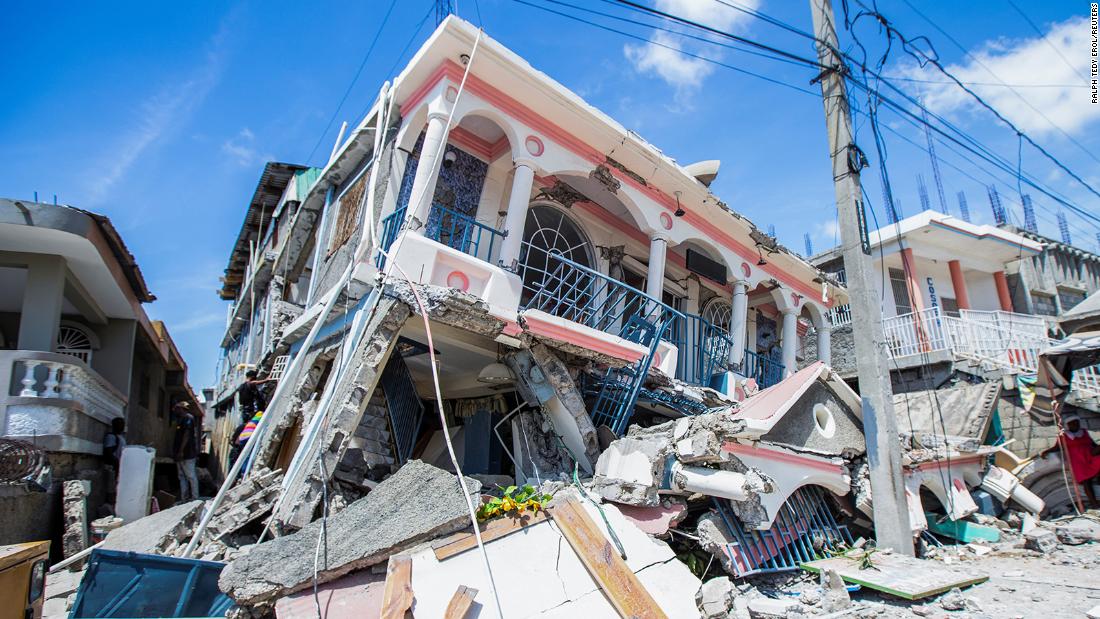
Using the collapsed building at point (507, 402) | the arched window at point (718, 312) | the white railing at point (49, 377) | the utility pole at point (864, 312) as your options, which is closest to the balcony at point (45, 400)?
the white railing at point (49, 377)

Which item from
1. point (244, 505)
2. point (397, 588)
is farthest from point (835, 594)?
point (244, 505)

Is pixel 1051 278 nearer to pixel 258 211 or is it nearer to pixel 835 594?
pixel 835 594

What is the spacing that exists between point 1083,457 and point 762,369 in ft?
16.9

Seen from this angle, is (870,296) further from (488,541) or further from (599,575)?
(488,541)

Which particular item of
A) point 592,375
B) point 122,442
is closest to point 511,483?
point 592,375

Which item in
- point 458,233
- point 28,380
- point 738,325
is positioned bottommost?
point 28,380

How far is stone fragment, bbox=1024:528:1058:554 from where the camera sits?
6.56m

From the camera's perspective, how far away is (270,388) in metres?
9.87

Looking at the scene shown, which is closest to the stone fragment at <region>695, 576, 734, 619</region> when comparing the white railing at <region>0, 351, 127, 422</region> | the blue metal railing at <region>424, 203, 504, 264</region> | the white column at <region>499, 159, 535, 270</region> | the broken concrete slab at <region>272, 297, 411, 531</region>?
the broken concrete slab at <region>272, 297, 411, 531</region>

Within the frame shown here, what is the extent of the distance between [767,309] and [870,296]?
6.20m

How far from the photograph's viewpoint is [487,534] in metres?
4.41

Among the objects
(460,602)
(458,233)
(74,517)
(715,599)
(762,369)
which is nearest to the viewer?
(460,602)

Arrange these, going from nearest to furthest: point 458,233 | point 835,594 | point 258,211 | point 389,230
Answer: point 835,594
point 389,230
point 458,233
point 258,211

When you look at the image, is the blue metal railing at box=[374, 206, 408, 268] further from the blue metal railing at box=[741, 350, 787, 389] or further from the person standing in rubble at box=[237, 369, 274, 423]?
the blue metal railing at box=[741, 350, 787, 389]
